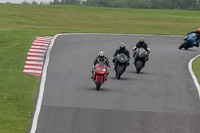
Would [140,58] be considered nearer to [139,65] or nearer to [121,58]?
[139,65]

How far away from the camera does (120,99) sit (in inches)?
727

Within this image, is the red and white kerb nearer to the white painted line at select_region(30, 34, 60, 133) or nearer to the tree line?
the white painted line at select_region(30, 34, 60, 133)

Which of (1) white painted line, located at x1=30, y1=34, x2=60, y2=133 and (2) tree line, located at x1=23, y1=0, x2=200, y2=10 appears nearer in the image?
(1) white painted line, located at x1=30, y1=34, x2=60, y2=133

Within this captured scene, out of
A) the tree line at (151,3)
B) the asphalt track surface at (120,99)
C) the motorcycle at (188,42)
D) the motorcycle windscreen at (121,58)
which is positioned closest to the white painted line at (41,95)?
the asphalt track surface at (120,99)

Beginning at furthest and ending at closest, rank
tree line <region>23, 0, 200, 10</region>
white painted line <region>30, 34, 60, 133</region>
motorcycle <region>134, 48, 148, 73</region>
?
tree line <region>23, 0, 200, 10</region> < motorcycle <region>134, 48, 148, 73</region> < white painted line <region>30, 34, 60, 133</region>

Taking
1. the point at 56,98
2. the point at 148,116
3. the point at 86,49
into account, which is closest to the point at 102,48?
the point at 86,49

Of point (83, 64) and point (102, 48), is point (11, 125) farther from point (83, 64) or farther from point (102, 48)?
point (102, 48)

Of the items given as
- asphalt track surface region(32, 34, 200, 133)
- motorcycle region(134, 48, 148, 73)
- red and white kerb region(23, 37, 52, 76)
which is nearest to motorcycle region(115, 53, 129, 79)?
asphalt track surface region(32, 34, 200, 133)

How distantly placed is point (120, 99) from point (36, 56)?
1032 cm

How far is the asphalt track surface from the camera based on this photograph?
49.6 feet

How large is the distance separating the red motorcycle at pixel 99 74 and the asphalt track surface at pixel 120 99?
0.36 metres

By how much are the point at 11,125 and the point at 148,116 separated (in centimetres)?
464

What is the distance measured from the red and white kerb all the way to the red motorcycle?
420cm

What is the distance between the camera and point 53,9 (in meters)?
62.9
